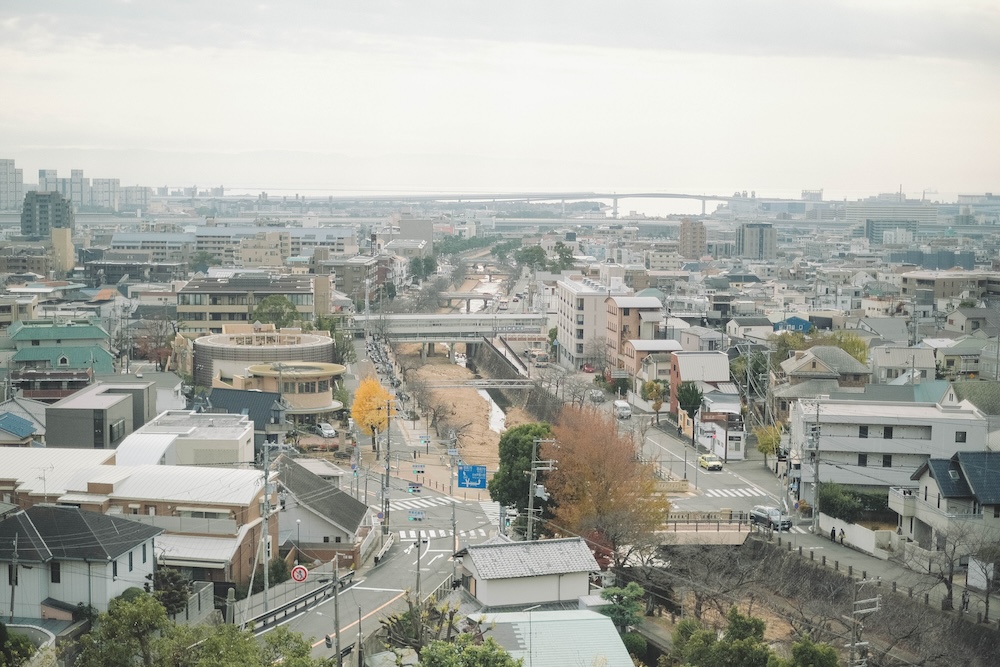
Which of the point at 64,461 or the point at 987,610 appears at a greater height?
the point at 64,461

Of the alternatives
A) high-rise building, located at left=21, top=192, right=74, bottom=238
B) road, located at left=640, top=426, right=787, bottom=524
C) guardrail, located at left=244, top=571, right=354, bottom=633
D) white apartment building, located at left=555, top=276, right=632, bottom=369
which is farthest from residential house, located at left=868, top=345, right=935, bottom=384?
high-rise building, located at left=21, top=192, right=74, bottom=238

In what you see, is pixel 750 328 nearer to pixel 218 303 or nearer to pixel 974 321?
pixel 974 321

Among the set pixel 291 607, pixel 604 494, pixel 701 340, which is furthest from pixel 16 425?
pixel 701 340

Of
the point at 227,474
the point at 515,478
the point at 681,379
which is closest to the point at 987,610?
the point at 515,478

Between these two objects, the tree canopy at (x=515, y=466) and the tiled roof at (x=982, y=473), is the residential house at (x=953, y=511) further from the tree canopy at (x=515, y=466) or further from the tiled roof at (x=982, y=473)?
the tree canopy at (x=515, y=466)

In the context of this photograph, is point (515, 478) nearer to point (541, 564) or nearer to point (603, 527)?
point (603, 527)

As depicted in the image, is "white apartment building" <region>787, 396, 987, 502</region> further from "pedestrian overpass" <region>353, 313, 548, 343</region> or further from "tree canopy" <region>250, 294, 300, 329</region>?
"pedestrian overpass" <region>353, 313, 548, 343</region>

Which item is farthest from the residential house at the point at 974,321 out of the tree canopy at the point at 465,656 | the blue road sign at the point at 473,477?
the tree canopy at the point at 465,656
